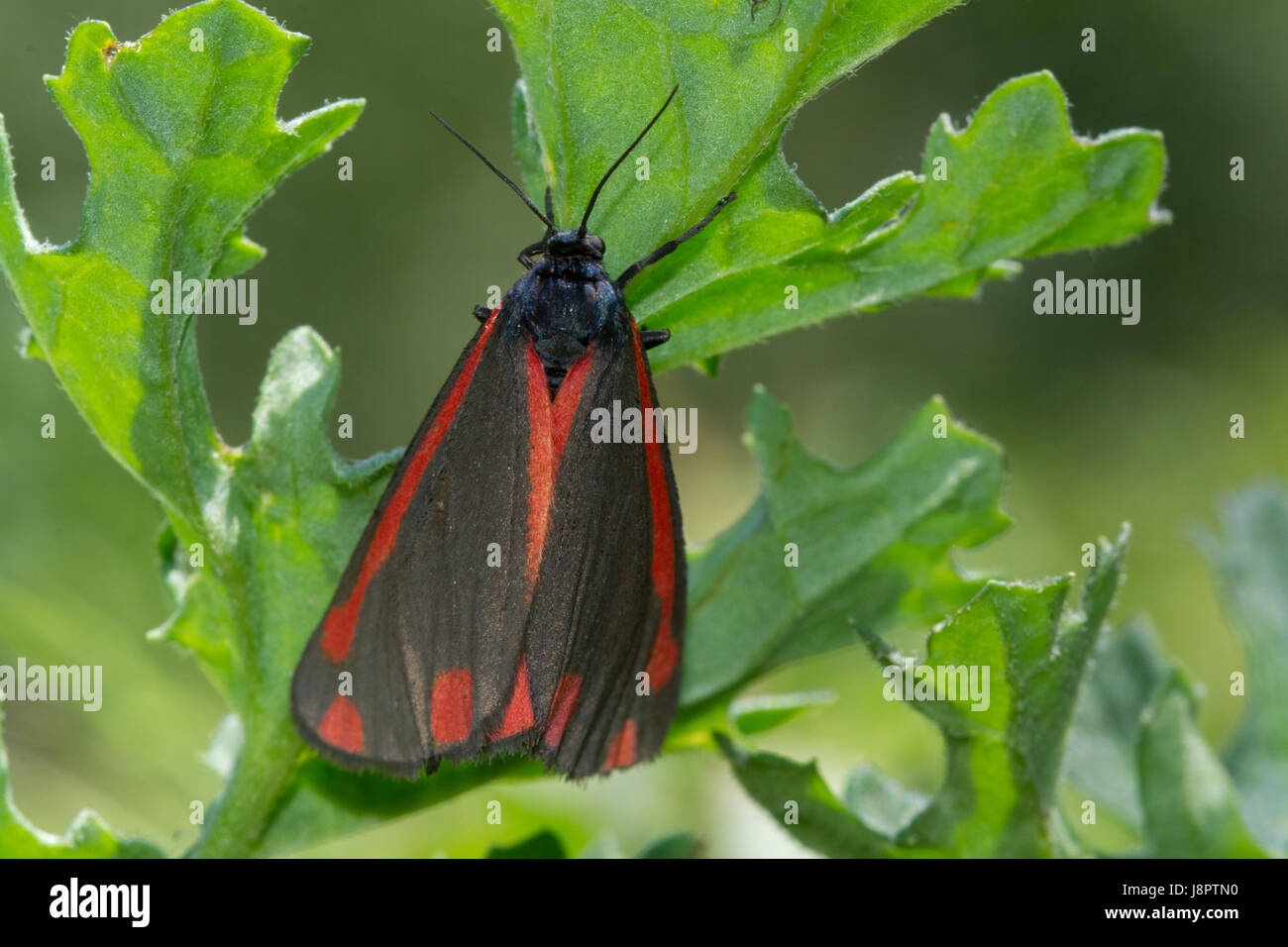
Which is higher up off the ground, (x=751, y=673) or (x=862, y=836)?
(x=751, y=673)

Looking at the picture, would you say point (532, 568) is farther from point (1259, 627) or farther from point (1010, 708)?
point (1259, 627)

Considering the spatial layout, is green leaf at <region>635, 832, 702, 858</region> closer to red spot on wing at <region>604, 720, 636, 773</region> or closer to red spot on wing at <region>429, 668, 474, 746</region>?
red spot on wing at <region>604, 720, 636, 773</region>

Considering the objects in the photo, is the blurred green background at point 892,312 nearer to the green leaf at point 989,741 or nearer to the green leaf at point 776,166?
the green leaf at point 989,741

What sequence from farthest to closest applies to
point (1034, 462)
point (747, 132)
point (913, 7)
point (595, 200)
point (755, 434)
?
point (1034, 462), point (755, 434), point (595, 200), point (747, 132), point (913, 7)

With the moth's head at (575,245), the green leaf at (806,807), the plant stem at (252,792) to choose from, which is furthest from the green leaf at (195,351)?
the green leaf at (806,807)

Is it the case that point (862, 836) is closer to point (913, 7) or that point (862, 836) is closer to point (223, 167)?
point (913, 7)
